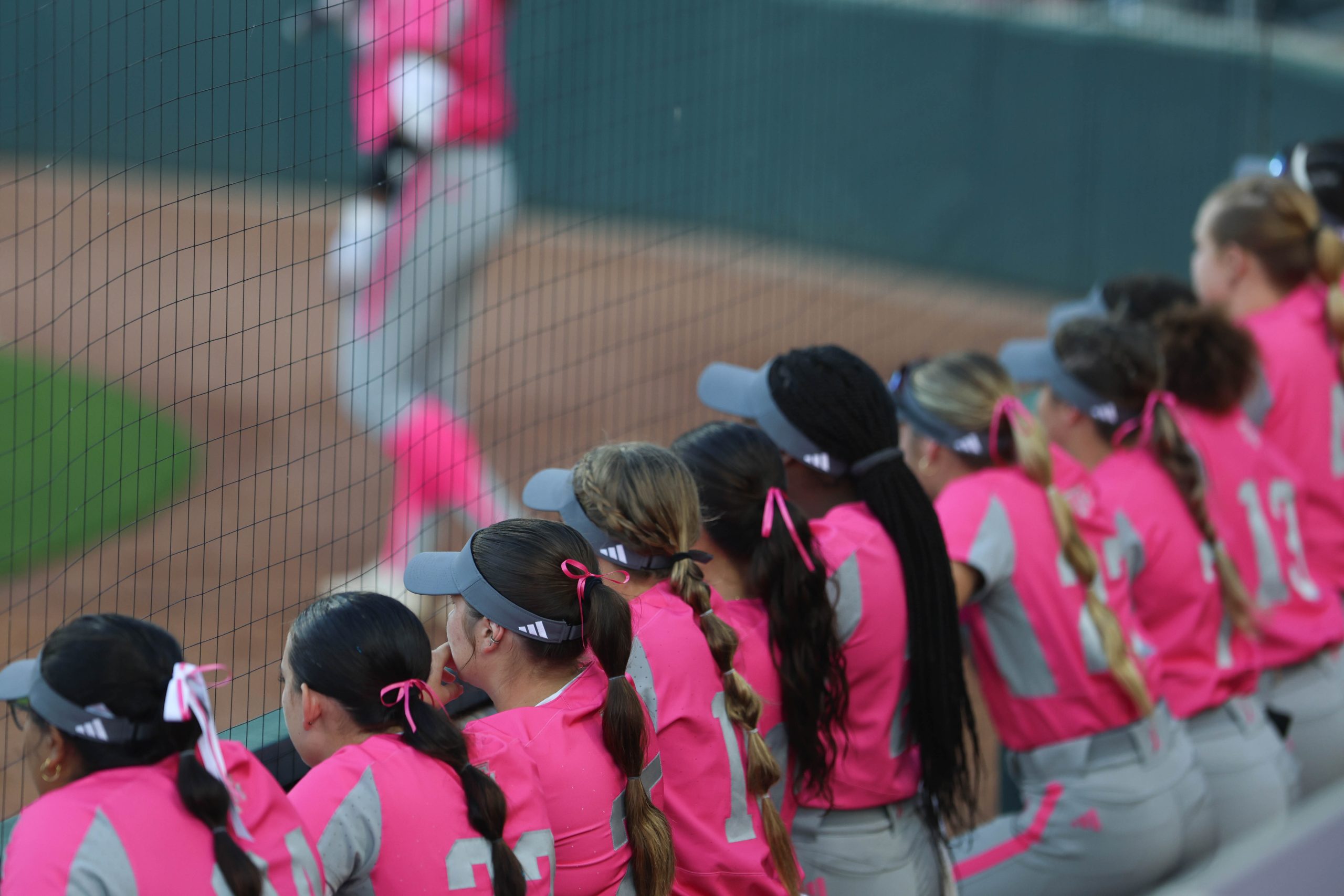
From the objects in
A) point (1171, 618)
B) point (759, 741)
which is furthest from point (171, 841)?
point (1171, 618)

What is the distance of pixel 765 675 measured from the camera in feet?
7.04

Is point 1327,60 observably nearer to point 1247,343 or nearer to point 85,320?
point 1247,343

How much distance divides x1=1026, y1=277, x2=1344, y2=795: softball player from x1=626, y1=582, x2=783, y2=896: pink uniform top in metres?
1.49

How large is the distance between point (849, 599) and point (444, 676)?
658mm

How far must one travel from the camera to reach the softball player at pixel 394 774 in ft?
5.32

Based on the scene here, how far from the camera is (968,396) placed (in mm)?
2611

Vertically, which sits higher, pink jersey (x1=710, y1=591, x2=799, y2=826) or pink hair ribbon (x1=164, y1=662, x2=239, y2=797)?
pink hair ribbon (x1=164, y1=662, x2=239, y2=797)

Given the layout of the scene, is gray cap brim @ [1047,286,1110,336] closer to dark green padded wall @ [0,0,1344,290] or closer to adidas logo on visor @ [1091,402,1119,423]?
adidas logo on visor @ [1091,402,1119,423]

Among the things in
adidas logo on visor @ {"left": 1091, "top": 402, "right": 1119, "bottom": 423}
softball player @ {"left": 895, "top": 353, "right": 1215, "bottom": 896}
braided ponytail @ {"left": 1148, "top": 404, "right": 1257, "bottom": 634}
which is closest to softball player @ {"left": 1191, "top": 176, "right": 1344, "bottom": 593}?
braided ponytail @ {"left": 1148, "top": 404, "right": 1257, "bottom": 634}

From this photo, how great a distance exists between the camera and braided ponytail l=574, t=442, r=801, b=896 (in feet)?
6.48

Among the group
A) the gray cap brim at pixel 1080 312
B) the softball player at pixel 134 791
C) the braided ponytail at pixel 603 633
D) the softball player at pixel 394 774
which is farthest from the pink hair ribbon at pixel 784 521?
the gray cap brim at pixel 1080 312

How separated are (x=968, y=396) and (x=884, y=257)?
223 inches

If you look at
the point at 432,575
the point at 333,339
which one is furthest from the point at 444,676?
the point at 333,339

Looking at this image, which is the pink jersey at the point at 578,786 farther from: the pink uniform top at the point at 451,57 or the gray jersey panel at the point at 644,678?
Answer: the pink uniform top at the point at 451,57
